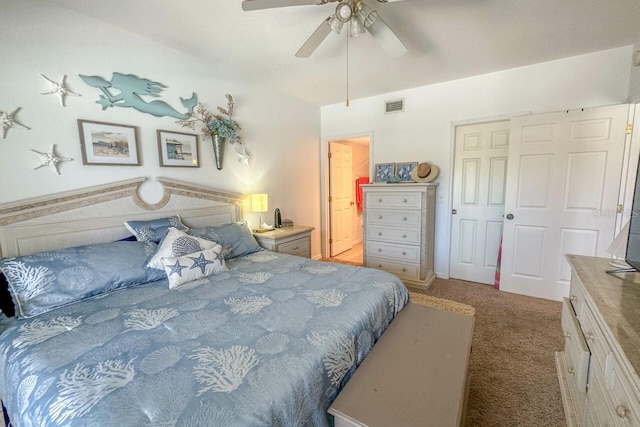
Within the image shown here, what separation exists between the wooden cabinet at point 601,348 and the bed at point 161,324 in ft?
2.92

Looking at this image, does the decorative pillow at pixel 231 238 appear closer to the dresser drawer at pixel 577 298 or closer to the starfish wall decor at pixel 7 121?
the starfish wall decor at pixel 7 121

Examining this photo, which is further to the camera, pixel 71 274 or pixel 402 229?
pixel 402 229

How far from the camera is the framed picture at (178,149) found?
2.41 metres

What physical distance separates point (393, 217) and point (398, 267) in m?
0.64

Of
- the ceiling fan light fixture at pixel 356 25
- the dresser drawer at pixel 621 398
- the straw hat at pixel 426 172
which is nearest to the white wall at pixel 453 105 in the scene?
the straw hat at pixel 426 172

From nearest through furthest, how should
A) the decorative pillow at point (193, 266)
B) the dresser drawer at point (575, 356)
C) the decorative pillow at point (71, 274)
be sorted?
the dresser drawer at point (575, 356) → the decorative pillow at point (71, 274) → the decorative pillow at point (193, 266)

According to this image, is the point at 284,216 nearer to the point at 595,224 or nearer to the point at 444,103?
the point at 444,103

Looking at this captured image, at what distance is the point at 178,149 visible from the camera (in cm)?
253

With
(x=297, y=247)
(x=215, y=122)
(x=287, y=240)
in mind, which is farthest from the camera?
(x=297, y=247)

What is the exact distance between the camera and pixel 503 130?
3191mm

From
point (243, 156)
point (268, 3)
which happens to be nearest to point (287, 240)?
point (243, 156)

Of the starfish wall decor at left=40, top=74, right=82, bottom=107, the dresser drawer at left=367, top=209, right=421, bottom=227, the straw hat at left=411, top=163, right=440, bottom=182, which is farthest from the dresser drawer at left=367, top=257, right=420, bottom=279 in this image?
the starfish wall decor at left=40, top=74, right=82, bottom=107

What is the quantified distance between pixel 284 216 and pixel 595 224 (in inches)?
135

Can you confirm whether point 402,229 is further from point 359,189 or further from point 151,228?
point 151,228
